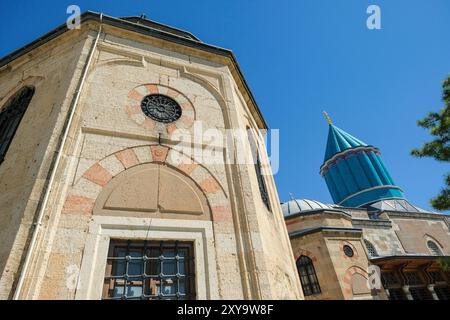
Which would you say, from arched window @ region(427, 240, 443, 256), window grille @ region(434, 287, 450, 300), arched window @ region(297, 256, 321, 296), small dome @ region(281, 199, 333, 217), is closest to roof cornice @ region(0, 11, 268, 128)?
arched window @ region(297, 256, 321, 296)

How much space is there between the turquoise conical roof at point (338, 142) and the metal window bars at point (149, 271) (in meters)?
30.5

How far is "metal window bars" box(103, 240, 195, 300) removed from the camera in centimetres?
286

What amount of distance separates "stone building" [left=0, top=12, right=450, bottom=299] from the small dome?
31.9 ft

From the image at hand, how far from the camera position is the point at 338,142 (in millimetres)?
31281

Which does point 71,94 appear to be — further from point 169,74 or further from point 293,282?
point 293,282

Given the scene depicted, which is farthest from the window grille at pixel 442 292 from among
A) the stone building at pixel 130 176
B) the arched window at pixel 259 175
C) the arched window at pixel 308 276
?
the arched window at pixel 259 175

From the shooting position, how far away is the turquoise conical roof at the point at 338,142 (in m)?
30.5

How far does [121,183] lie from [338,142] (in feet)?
105

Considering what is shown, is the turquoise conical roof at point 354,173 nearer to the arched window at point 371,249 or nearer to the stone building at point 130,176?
the arched window at point 371,249

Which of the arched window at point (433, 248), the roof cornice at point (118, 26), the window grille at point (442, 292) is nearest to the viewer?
the roof cornice at point (118, 26)

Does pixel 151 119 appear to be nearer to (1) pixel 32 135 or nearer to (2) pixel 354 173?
(1) pixel 32 135

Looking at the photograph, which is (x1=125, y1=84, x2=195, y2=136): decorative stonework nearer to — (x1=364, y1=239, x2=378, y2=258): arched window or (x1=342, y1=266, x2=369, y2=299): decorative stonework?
(x1=342, y1=266, x2=369, y2=299): decorative stonework

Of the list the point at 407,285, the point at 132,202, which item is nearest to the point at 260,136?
the point at 132,202

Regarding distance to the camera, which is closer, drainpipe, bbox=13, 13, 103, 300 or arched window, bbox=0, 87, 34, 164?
drainpipe, bbox=13, 13, 103, 300
